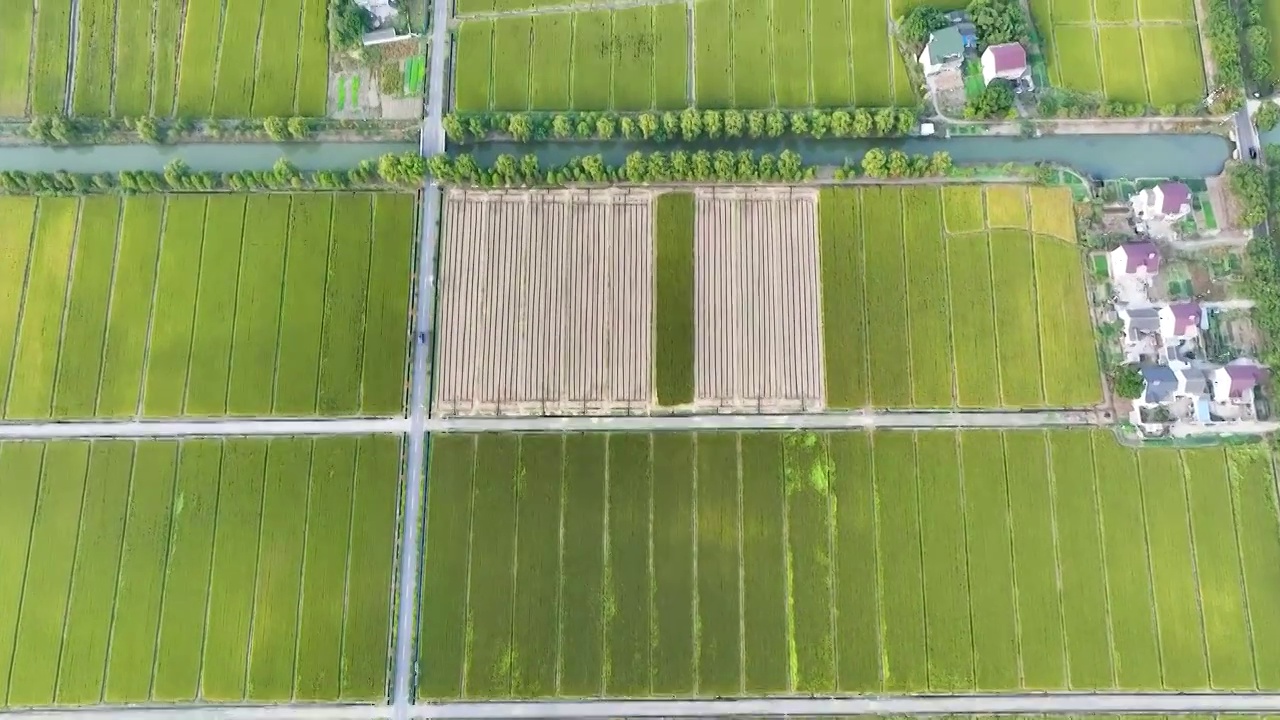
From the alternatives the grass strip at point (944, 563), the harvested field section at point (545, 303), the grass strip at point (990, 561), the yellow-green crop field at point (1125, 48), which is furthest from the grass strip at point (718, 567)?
the yellow-green crop field at point (1125, 48)

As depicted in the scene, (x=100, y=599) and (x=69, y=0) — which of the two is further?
(x=69, y=0)

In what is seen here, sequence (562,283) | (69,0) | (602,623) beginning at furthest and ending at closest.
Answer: (69,0) → (562,283) → (602,623)

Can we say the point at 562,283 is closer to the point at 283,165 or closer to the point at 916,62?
the point at 283,165

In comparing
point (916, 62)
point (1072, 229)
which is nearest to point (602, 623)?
point (1072, 229)

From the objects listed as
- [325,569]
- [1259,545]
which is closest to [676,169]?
[325,569]

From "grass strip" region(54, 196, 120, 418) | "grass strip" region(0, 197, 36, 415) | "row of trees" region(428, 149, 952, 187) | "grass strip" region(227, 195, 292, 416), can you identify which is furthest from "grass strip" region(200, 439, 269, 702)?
"row of trees" region(428, 149, 952, 187)

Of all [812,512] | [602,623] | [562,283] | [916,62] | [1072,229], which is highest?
[916,62]

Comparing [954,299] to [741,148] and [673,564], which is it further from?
[673,564]
